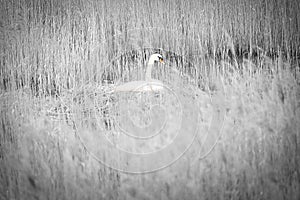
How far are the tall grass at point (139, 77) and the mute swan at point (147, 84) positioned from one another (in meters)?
0.13

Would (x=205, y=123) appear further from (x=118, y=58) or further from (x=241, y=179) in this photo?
(x=118, y=58)

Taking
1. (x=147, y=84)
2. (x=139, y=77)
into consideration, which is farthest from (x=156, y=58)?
(x=147, y=84)

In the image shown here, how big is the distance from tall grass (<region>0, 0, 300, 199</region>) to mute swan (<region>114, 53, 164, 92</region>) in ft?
0.43

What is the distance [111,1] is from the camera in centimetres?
276

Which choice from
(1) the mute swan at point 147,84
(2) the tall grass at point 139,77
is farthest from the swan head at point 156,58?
(2) the tall grass at point 139,77

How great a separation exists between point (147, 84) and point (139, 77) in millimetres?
266

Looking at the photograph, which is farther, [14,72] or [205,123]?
[14,72]

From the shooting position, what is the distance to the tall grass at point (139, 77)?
5.84 ft

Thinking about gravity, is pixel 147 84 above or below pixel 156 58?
below

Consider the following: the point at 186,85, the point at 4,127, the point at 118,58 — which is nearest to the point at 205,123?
the point at 186,85

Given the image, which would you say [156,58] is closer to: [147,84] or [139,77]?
[139,77]

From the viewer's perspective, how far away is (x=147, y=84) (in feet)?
7.75

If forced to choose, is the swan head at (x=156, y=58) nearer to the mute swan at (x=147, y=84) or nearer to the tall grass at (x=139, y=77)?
the mute swan at (x=147, y=84)

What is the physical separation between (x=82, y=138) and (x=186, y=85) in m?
0.88
